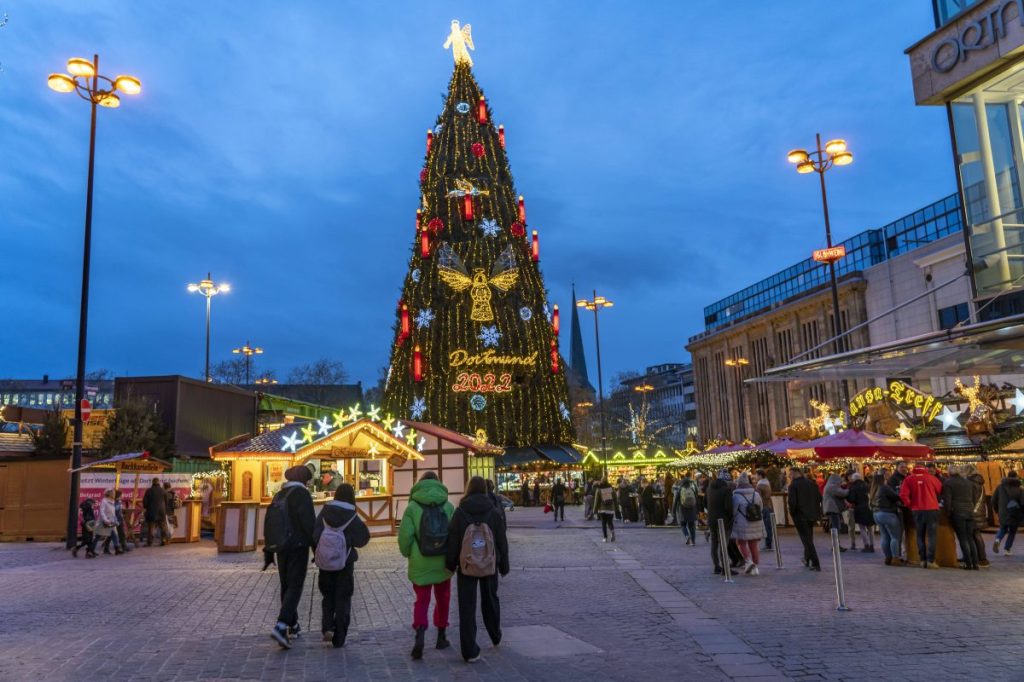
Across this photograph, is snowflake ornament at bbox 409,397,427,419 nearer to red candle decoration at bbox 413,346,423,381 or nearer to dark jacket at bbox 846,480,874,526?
red candle decoration at bbox 413,346,423,381

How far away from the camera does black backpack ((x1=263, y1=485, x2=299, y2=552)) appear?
8078mm

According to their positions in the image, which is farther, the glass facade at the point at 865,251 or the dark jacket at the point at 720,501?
the glass facade at the point at 865,251

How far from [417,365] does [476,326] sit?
12.0 feet

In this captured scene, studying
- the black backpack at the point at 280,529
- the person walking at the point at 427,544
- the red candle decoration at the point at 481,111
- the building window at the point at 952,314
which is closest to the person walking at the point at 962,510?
the person walking at the point at 427,544

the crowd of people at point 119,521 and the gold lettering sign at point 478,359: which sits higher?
the gold lettering sign at point 478,359

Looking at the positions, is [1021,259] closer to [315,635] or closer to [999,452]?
[315,635]

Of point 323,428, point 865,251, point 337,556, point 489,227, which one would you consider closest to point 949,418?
point 323,428

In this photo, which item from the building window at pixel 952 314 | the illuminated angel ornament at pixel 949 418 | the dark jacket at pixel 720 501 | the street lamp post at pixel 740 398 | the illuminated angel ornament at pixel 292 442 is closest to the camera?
the dark jacket at pixel 720 501

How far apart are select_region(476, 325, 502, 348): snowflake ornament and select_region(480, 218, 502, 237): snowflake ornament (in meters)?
4.99

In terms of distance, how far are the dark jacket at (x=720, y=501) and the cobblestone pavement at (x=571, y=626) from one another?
0.94 m

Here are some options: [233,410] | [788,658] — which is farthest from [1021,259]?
[233,410]

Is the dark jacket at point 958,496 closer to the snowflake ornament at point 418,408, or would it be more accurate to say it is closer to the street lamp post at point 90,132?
the street lamp post at point 90,132

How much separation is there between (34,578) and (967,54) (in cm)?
1567

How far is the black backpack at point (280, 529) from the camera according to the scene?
318 inches
